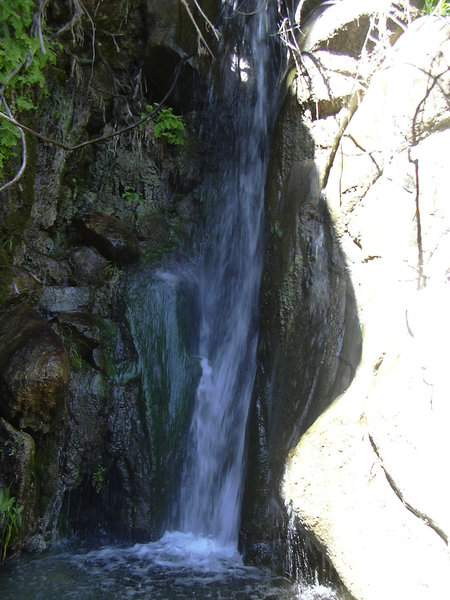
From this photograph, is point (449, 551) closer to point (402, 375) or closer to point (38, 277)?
point (402, 375)

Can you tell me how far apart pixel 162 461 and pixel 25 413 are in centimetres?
134

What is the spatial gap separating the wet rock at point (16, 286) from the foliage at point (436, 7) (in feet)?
14.0

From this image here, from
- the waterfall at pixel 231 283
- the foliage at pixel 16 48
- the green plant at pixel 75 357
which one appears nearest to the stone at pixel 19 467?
the green plant at pixel 75 357

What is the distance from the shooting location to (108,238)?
232 inches

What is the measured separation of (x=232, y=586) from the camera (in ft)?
13.1

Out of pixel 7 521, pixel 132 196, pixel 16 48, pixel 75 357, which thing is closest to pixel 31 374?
pixel 75 357

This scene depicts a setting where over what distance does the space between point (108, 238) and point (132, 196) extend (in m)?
0.84

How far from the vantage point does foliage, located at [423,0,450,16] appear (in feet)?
14.4

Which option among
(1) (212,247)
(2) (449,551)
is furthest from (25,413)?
(2) (449,551)

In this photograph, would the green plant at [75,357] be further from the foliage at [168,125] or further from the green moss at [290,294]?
the foliage at [168,125]

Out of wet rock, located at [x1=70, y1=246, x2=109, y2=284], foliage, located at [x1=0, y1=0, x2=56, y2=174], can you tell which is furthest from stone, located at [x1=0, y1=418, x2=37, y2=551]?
foliage, located at [x1=0, y1=0, x2=56, y2=174]

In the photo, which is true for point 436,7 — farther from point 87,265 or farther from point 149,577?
point 149,577

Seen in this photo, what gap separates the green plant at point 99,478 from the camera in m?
5.01

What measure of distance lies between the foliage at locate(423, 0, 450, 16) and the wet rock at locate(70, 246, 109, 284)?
3.92 m
